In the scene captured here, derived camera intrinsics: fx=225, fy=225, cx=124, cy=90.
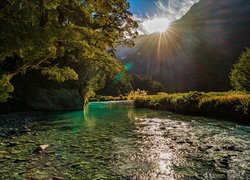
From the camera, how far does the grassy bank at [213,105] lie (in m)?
14.6

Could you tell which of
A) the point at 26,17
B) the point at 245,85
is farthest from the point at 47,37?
the point at 245,85

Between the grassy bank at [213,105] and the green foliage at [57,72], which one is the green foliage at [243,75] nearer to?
the grassy bank at [213,105]

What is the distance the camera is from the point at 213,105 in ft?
59.4

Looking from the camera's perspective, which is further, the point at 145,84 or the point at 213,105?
the point at 145,84

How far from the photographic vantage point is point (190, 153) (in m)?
7.32

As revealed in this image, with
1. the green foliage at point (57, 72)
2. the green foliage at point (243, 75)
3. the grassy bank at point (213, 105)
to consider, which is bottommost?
the grassy bank at point (213, 105)

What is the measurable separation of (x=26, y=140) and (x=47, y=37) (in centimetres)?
474

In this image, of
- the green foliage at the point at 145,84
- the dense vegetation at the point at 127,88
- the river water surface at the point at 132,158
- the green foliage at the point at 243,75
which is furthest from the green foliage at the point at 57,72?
the green foliage at the point at 145,84

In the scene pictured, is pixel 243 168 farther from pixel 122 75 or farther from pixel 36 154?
pixel 122 75

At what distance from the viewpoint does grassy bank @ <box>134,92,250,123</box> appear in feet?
48.0

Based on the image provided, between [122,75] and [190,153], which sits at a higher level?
[122,75]

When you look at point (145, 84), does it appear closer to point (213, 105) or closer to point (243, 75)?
point (243, 75)

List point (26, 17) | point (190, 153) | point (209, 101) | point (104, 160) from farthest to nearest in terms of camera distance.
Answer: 1. point (209, 101)
2. point (26, 17)
3. point (190, 153)
4. point (104, 160)

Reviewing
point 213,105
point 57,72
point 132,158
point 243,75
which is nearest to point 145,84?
point 243,75
